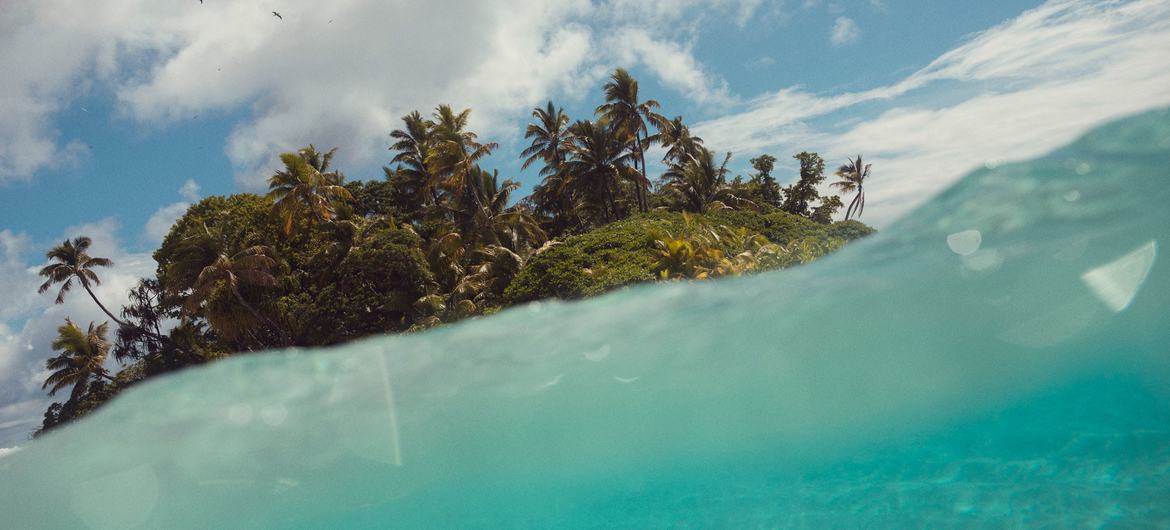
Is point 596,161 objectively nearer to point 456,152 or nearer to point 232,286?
point 456,152

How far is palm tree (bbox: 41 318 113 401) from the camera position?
91.5 feet

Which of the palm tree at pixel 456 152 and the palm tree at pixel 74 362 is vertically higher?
the palm tree at pixel 456 152

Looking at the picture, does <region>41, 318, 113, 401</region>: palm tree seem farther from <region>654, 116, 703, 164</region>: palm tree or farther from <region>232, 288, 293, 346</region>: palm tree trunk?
<region>654, 116, 703, 164</region>: palm tree

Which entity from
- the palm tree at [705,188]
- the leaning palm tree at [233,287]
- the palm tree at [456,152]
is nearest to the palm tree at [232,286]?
the leaning palm tree at [233,287]

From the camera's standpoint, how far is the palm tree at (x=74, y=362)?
27.9 meters

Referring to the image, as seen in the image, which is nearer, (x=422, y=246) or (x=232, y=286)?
(x=232, y=286)

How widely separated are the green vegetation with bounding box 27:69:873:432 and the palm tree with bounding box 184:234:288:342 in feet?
0.22

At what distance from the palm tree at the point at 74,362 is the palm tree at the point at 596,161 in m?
23.8

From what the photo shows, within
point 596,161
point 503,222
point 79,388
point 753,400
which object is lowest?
point 753,400

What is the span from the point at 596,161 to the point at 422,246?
9.03m

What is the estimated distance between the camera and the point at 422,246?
1021 inches

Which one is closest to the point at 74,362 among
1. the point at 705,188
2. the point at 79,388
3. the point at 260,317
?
the point at 79,388

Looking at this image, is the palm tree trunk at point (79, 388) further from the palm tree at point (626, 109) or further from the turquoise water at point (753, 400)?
the palm tree at point (626, 109)

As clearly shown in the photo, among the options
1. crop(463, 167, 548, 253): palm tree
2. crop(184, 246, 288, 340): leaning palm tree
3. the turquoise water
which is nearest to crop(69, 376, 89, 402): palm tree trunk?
crop(184, 246, 288, 340): leaning palm tree
